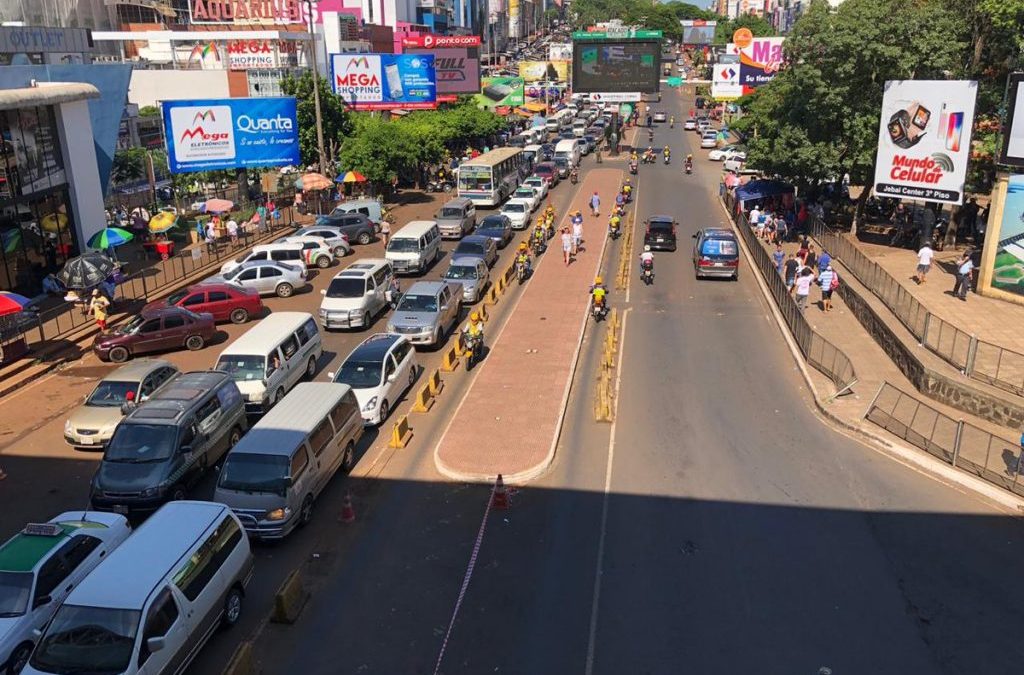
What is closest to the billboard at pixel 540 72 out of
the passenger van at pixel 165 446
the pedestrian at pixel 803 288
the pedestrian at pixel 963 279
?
the pedestrian at pixel 803 288

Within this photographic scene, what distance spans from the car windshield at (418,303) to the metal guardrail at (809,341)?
11.0 metres

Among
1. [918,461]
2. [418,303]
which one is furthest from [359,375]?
[918,461]

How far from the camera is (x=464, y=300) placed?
29516 mm

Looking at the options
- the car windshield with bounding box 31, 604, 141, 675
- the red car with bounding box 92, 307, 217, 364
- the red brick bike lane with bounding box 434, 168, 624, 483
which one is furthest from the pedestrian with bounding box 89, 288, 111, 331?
the car windshield with bounding box 31, 604, 141, 675

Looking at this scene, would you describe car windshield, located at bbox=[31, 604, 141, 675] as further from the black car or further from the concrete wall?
the concrete wall

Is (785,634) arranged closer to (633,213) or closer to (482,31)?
(633,213)

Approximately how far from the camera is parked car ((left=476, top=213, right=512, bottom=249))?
38.0 m

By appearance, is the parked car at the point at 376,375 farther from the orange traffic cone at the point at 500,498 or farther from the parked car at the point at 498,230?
the parked car at the point at 498,230

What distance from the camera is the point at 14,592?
1151cm

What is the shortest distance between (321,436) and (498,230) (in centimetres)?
2356

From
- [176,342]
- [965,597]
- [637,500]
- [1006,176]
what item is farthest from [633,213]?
[965,597]

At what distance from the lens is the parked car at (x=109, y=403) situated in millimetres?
18391

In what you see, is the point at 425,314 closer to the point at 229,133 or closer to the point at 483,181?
the point at 229,133

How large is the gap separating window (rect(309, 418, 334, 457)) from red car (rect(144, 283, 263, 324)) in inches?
459
